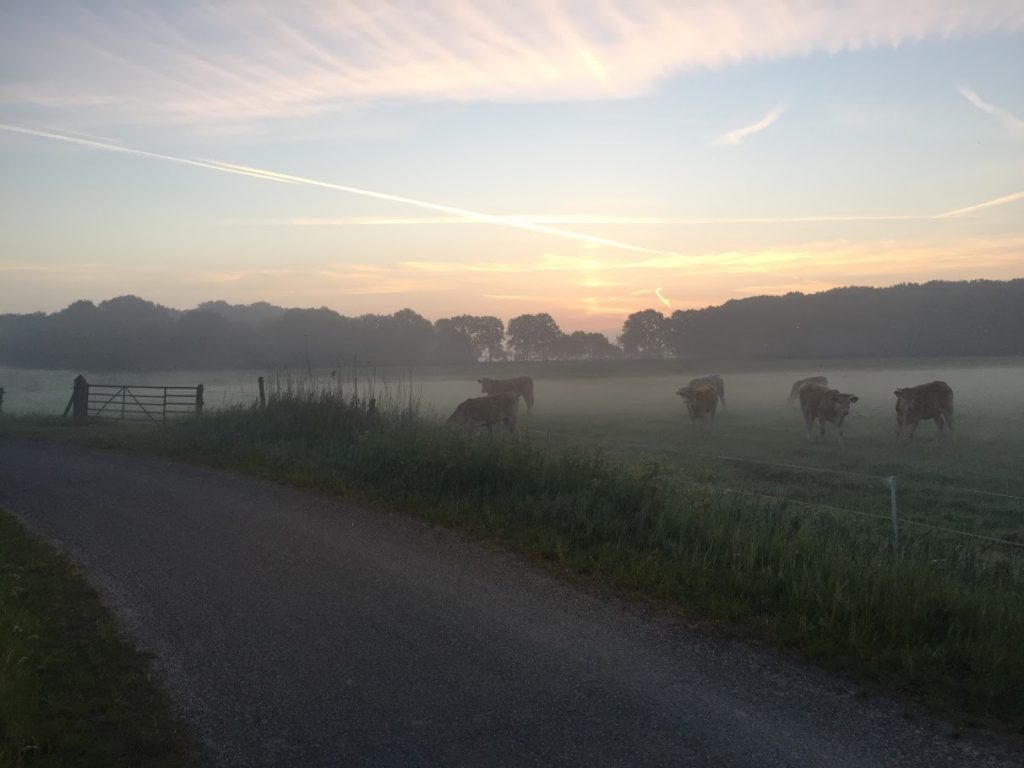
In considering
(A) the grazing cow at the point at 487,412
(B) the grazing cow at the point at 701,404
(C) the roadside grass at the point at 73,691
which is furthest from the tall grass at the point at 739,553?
(B) the grazing cow at the point at 701,404

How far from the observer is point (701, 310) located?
101 metres

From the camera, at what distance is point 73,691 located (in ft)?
18.7

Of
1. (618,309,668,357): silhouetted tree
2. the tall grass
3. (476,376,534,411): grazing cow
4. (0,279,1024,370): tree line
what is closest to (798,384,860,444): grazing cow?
the tall grass

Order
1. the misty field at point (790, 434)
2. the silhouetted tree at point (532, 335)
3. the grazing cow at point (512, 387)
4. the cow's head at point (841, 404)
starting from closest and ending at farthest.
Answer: the misty field at point (790, 434) < the cow's head at point (841, 404) < the grazing cow at point (512, 387) < the silhouetted tree at point (532, 335)

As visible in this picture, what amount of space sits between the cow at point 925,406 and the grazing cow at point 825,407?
1.39 m

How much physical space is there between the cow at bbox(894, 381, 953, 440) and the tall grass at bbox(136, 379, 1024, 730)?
14.4m

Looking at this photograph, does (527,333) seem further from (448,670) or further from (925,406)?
(448,670)

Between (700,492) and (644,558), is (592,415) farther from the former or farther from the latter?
(644,558)

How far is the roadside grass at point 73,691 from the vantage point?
4816mm

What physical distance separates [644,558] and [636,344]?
9313 cm

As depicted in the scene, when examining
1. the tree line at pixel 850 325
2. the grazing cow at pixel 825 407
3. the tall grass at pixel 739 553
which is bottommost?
the tall grass at pixel 739 553

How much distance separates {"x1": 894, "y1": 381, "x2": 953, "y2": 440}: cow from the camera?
23375 millimetres

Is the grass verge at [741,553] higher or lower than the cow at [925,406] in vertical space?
lower

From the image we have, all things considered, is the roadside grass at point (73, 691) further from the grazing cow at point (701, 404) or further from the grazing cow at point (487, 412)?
the grazing cow at point (701, 404)
